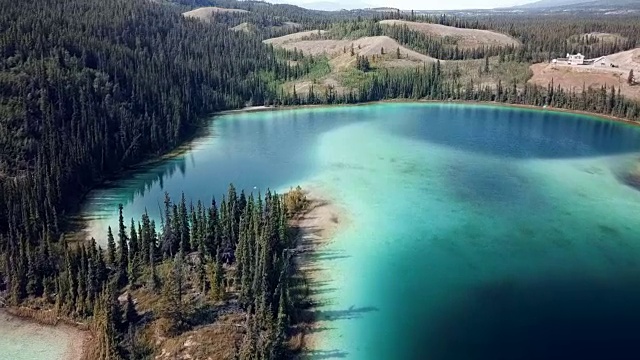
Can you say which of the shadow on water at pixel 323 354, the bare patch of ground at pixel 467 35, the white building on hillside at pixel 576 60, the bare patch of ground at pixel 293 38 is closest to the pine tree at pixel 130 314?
the shadow on water at pixel 323 354

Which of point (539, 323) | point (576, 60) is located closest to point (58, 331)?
point (539, 323)

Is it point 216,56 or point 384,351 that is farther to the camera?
point 216,56

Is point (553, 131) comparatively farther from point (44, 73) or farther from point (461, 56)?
Result: point (44, 73)

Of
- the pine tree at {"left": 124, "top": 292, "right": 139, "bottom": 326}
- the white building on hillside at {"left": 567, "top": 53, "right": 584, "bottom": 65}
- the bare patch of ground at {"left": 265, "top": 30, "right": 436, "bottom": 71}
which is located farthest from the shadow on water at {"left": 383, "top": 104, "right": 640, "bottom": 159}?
the pine tree at {"left": 124, "top": 292, "right": 139, "bottom": 326}

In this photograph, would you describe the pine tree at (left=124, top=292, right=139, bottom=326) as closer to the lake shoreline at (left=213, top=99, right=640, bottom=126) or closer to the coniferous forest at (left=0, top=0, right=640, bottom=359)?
the coniferous forest at (left=0, top=0, right=640, bottom=359)

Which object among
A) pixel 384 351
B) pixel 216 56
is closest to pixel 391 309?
pixel 384 351
